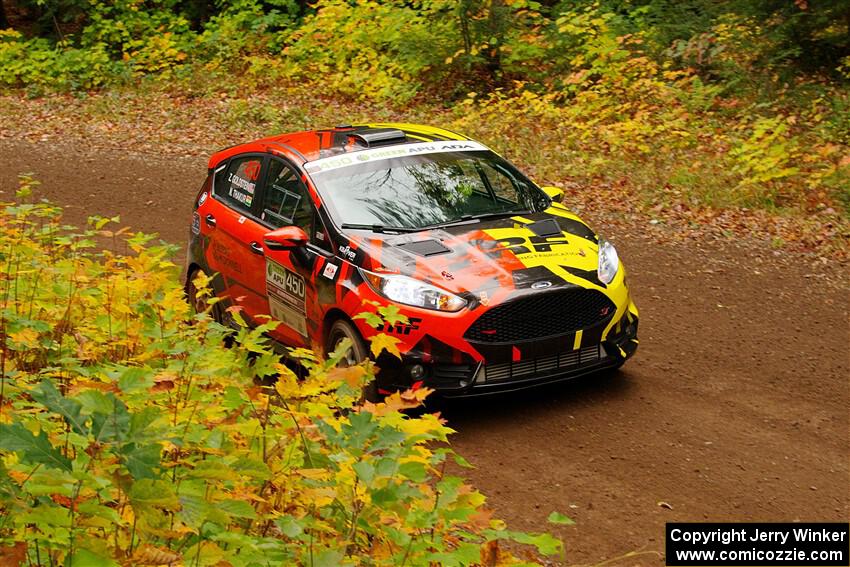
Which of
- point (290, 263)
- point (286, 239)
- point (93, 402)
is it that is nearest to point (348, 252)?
point (286, 239)

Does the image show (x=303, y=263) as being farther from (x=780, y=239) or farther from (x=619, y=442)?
(x=780, y=239)

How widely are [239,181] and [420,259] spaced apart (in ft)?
8.04

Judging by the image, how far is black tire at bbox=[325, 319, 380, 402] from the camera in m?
7.04

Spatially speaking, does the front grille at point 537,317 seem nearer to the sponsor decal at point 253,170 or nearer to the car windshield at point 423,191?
the car windshield at point 423,191

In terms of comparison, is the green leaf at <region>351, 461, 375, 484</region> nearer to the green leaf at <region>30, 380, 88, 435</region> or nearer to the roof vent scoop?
the green leaf at <region>30, 380, 88, 435</region>

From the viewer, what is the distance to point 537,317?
272 inches

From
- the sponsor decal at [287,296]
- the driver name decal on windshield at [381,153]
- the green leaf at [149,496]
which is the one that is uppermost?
the green leaf at [149,496]

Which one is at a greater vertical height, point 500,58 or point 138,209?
point 500,58

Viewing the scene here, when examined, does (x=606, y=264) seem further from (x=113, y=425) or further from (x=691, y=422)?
(x=113, y=425)

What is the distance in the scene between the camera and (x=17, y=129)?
1936 centimetres

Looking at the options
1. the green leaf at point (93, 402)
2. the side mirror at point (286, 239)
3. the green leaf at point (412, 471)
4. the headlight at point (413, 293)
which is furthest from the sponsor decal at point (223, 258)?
the green leaf at point (93, 402)

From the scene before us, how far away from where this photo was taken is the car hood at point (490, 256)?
6.89m

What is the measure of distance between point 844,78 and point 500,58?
608 cm

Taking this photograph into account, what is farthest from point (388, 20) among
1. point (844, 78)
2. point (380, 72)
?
point (844, 78)
